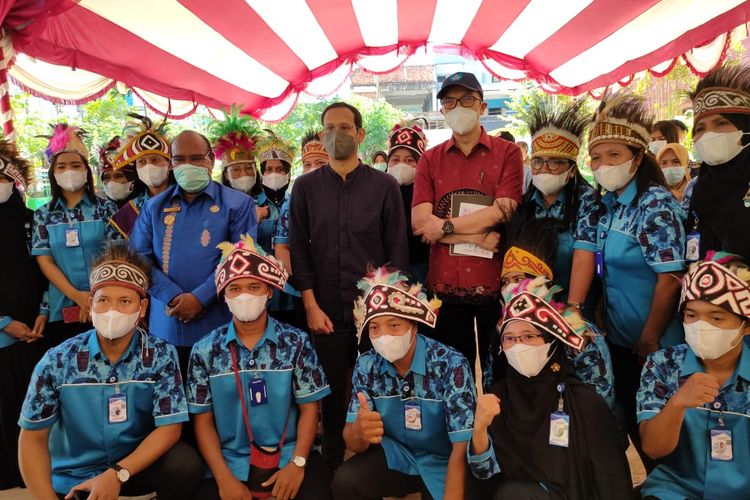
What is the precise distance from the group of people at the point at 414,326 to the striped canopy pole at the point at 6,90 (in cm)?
84

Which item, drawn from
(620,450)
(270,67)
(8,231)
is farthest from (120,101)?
(620,450)

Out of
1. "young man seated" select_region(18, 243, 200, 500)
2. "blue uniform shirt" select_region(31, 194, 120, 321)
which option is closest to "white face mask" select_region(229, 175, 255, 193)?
"blue uniform shirt" select_region(31, 194, 120, 321)

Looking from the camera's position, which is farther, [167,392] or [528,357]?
[167,392]

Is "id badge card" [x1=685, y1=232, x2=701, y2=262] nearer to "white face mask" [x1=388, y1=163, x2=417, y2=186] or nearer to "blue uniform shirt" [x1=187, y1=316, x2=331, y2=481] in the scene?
"blue uniform shirt" [x1=187, y1=316, x2=331, y2=481]

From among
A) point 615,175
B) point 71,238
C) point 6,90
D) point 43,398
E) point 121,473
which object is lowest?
point 121,473

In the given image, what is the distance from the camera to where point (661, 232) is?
2553 millimetres

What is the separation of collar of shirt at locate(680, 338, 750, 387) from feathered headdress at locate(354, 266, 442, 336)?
1098 mm

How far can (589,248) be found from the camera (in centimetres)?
284

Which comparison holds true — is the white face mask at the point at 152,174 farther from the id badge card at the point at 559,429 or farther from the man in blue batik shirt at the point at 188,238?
the id badge card at the point at 559,429

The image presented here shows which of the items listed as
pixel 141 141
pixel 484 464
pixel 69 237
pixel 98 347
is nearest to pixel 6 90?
pixel 141 141

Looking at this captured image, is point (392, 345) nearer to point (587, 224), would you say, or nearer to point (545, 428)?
point (545, 428)

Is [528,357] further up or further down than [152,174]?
further down

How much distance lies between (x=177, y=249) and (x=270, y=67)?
4641 millimetres

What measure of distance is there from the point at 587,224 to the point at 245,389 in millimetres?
2006
